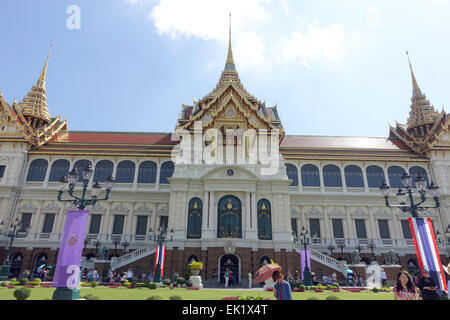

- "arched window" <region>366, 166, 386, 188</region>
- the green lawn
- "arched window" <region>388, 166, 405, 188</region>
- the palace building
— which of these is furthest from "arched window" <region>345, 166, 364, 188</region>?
the green lawn

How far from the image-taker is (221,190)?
2780 centimetres

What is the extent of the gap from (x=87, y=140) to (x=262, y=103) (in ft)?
79.5

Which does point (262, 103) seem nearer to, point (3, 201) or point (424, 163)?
point (424, 163)

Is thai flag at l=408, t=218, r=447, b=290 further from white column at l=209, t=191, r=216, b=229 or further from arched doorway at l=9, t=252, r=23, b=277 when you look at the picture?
arched doorway at l=9, t=252, r=23, b=277

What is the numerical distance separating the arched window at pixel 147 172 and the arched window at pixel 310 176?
1785 cm

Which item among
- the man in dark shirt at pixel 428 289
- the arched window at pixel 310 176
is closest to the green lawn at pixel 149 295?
the man in dark shirt at pixel 428 289

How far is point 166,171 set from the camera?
34906mm

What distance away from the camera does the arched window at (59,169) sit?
111 ft

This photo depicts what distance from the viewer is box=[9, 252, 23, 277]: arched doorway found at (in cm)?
2937

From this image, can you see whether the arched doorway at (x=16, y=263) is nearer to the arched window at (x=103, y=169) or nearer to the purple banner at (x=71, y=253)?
the arched window at (x=103, y=169)

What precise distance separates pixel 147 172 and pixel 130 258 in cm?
1187

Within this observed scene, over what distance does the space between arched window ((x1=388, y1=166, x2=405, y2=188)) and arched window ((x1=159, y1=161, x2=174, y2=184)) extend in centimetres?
2607

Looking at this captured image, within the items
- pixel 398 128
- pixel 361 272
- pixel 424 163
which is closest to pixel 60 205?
pixel 361 272

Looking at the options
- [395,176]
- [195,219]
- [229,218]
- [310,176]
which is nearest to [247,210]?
[229,218]
